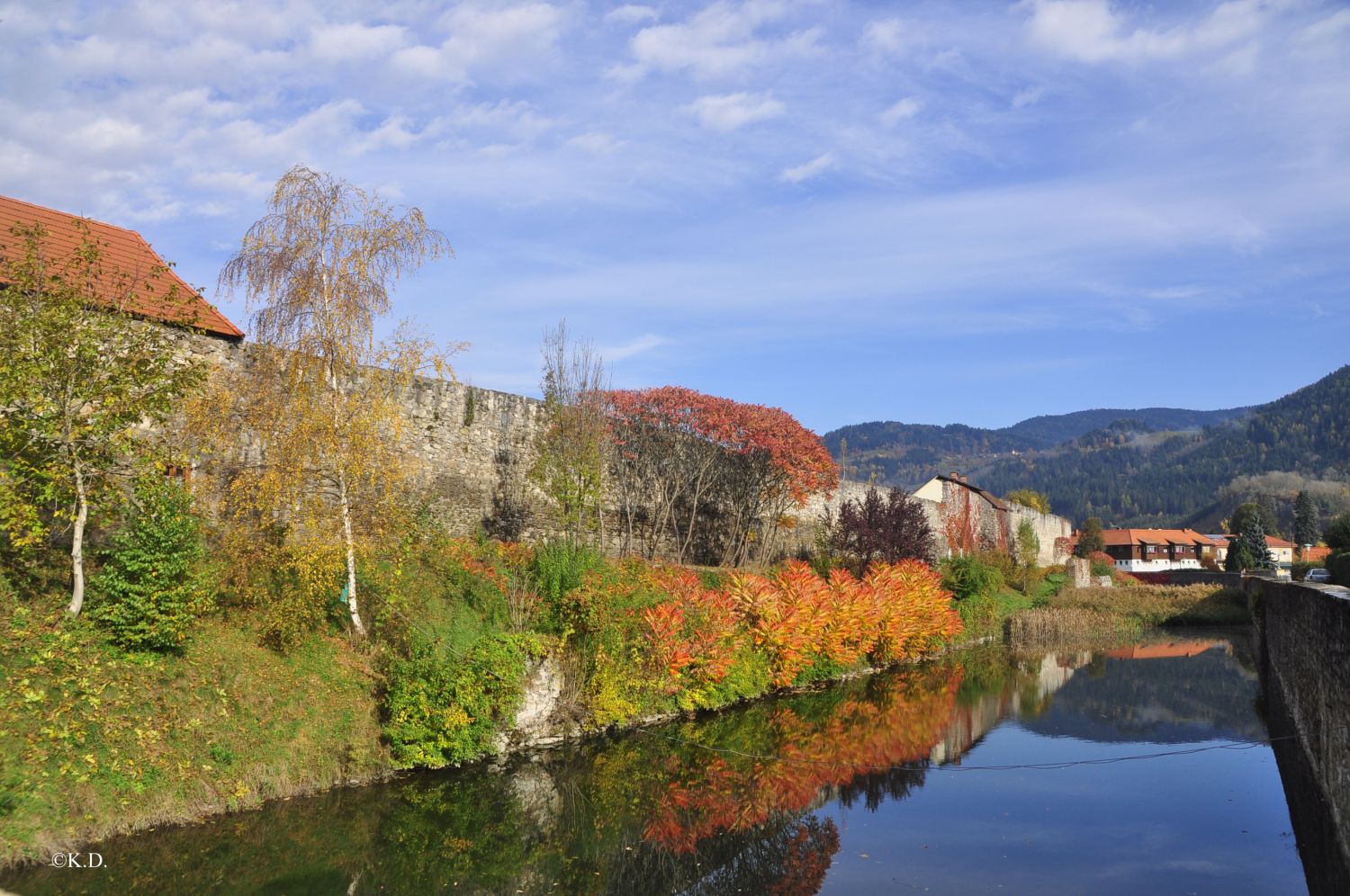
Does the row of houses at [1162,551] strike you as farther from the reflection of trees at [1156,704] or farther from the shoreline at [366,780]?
the shoreline at [366,780]

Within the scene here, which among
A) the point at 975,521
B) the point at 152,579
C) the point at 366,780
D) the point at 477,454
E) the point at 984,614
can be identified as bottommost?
the point at 366,780

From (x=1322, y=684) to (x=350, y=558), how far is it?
38.7ft

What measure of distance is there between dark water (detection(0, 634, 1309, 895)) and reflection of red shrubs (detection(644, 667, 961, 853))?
43mm

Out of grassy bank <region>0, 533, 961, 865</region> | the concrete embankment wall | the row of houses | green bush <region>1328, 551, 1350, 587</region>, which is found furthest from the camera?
the row of houses

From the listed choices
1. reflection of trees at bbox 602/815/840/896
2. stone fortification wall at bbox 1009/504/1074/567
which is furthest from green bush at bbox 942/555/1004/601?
reflection of trees at bbox 602/815/840/896

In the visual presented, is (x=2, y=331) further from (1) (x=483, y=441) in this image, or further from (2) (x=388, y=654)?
(1) (x=483, y=441)

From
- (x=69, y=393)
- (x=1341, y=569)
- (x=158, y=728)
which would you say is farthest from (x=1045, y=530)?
(x=69, y=393)

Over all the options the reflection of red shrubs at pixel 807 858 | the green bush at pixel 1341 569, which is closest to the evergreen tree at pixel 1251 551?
the green bush at pixel 1341 569

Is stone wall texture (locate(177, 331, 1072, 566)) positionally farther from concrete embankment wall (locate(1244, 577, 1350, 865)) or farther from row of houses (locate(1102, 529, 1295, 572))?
row of houses (locate(1102, 529, 1295, 572))

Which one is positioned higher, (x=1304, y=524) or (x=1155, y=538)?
(x=1304, y=524)

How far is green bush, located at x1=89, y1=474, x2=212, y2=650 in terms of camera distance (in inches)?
410

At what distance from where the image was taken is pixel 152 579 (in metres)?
10.6

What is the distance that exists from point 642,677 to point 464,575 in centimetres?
346

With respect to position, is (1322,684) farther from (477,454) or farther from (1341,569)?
(1341,569)
